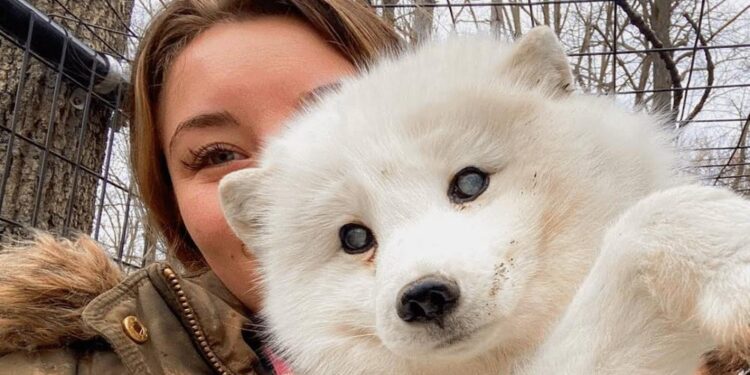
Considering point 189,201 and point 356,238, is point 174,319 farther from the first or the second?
point 356,238

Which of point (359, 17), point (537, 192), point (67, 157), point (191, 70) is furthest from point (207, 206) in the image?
point (67, 157)

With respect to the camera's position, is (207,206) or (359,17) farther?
(359,17)

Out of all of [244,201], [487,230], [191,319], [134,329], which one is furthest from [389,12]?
[487,230]

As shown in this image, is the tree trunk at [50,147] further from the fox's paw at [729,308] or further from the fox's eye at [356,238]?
the fox's paw at [729,308]

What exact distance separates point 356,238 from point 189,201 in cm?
73

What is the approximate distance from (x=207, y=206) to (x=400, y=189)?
0.78 meters

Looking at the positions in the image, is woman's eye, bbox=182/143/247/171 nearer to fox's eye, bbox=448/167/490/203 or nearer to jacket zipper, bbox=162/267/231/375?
jacket zipper, bbox=162/267/231/375

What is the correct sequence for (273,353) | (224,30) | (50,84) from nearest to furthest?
(273,353), (224,30), (50,84)

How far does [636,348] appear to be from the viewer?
1036mm

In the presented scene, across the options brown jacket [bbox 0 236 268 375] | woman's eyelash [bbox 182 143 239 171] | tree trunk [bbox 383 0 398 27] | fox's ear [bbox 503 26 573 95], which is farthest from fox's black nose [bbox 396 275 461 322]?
tree trunk [bbox 383 0 398 27]

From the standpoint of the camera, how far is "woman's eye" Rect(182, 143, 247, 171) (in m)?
2.00

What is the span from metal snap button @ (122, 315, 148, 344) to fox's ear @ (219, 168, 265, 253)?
11.8 inches

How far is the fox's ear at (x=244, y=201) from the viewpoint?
67.7 inches

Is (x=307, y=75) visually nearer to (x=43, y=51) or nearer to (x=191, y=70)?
(x=191, y=70)
